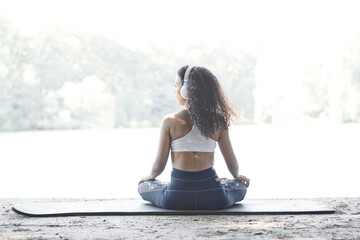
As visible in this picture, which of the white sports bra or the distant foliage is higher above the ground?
the distant foliage

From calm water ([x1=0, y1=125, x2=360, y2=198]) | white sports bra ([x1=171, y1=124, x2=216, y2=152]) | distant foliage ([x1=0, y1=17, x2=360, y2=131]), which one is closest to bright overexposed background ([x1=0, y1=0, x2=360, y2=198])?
distant foliage ([x1=0, y1=17, x2=360, y2=131])

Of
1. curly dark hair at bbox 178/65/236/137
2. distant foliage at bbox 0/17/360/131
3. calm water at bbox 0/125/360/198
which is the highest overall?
distant foliage at bbox 0/17/360/131

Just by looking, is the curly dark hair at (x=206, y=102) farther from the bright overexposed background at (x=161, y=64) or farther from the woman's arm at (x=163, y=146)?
the bright overexposed background at (x=161, y=64)

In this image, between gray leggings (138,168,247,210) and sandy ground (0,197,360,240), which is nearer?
→ sandy ground (0,197,360,240)

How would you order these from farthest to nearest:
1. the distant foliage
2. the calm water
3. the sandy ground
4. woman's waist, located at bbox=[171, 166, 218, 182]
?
1. the distant foliage
2. the calm water
3. woman's waist, located at bbox=[171, 166, 218, 182]
4. the sandy ground

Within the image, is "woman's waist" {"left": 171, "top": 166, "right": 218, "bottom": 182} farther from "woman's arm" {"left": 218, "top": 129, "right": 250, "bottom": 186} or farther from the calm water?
the calm water

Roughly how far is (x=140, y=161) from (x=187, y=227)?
23.2ft

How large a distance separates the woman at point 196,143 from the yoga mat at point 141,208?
0.07m

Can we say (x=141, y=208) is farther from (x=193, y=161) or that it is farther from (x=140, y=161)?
(x=140, y=161)

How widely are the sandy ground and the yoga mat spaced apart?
2.5 inches

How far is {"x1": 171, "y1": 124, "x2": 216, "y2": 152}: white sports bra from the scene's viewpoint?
106 inches

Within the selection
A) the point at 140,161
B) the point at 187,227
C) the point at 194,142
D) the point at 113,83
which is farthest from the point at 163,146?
the point at 113,83

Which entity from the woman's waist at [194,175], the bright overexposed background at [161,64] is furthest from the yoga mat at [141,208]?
the bright overexposed background at [161,64]

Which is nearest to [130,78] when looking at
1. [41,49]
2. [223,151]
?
[41,49]
